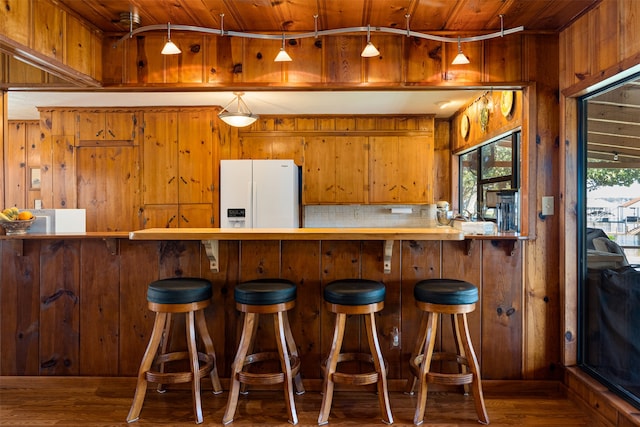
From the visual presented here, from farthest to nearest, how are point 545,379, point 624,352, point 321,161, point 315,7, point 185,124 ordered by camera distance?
1. point 321,161
2. point 185,124
3. point 545,379
4. point 315,7
5. point 624,352

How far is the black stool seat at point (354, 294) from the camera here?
2037 mm

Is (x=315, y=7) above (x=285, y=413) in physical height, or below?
above

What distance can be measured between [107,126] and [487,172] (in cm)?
416

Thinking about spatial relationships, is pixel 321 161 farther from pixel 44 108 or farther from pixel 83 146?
pixel 44 108

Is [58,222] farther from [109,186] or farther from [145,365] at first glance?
[109,186]

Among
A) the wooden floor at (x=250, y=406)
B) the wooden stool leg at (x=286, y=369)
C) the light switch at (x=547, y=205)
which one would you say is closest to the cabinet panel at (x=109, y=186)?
the wooden floor at (x=250, y=406)

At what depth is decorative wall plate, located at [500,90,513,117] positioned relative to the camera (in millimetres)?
3029

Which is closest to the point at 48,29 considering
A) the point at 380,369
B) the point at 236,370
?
the point at 236,370

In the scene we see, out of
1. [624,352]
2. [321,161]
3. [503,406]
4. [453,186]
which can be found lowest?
[503,406]

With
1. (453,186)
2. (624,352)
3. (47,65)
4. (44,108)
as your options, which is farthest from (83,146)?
(624,352)

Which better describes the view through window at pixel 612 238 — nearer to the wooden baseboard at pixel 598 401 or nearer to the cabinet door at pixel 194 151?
the wooden baseboard at pixel 598 401

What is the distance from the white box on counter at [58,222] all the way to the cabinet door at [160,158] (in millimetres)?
1708

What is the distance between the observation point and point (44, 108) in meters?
4.34

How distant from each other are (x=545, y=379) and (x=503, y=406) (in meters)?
0.41
